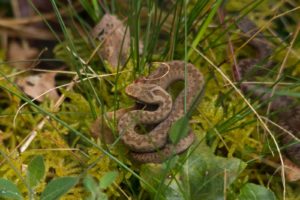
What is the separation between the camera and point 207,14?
2846 millimetres

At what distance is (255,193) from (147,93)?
711 mm

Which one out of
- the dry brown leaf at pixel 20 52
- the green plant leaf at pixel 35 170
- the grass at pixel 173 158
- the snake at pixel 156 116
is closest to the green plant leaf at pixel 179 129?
the grass at pixel 173 158

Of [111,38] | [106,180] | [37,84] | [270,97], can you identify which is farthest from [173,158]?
[37,84]

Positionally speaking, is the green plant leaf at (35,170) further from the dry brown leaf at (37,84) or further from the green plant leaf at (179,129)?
the dry brown leaf at (37,84)

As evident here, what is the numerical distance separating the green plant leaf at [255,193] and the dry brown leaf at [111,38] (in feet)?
3.97

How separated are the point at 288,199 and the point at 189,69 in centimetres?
84

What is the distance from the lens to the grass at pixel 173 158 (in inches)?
91.7

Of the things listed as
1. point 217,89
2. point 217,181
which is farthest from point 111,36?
point 217,181

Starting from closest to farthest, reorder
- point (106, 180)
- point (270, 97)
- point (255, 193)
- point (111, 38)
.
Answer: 1. point (106, 180)
2. point (255, 193)
3. point (270, 97)
4. point (111, 38)

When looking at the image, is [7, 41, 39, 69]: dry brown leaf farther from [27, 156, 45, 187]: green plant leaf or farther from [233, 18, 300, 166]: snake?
[27, 156, 45, 187]: green plant leaf

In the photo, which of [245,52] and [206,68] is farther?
[245,52]

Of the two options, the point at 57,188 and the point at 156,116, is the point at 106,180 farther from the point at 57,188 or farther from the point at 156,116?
the point at 156,116

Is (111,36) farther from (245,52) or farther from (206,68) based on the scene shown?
(245,52)

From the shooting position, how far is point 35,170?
2.21m
